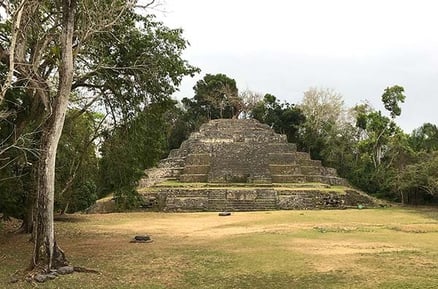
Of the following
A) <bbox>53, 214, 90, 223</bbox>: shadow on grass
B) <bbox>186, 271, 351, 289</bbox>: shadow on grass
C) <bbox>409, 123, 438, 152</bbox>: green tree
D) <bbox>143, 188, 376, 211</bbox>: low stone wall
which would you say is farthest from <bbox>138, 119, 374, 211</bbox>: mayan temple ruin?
<bbox>186, 271, 351, 289</bbox>: shadow on grass

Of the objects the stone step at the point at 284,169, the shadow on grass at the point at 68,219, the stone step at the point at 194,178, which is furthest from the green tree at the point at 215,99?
the shadow on grass at the point at 68,219

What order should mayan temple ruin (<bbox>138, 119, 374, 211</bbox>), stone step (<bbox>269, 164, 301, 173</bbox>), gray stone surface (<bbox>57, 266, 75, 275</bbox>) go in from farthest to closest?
1. stone step (<bbox>269, 164, 301, 173</bbox>)
2. mayan temple ruin (<bbox>138, 119, 374, 211</bbox>)
3. gray stone surface (<bbox>57, 266, 75, 275</bbox>)

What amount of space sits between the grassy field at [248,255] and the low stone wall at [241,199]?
8.15 metres

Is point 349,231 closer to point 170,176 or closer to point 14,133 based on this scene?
point 14,133

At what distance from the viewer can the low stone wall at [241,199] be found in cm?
2642

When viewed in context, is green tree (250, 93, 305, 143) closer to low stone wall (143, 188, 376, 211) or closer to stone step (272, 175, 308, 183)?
stone step (272, 175, 308, 183)

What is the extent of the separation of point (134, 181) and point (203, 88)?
1677 inches

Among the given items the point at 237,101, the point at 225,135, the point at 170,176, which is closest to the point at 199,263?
the point at 170,176

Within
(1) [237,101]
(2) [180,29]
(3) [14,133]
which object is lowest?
(3) [14,133]

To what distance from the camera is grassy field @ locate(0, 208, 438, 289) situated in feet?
27.4

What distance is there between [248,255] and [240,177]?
75.4ft

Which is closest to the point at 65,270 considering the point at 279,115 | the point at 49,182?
the point at 49,182

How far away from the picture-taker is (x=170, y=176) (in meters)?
36.0

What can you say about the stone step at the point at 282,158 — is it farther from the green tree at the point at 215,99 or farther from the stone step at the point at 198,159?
the green tree at the point at 215,99
